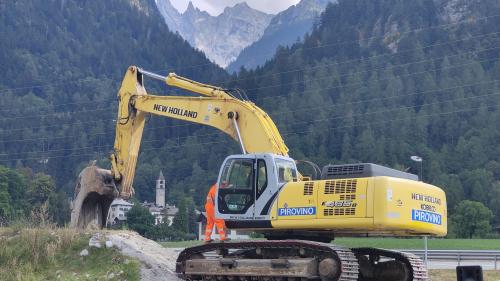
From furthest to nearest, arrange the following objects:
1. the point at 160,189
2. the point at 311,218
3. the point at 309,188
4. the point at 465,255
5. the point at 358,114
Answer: the point at 160,189 < the point at 358,114 < the point at 465,255 < the point at 309,188 < the point at 311,218

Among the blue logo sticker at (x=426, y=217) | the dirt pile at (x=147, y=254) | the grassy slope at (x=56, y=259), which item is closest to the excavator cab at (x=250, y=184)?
the blue logo sticker at (x=426, y=217)

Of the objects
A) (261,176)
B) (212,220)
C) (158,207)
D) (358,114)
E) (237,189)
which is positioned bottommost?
(212,220)

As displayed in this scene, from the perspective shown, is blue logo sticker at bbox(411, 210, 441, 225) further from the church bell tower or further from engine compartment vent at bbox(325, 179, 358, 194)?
the church bell tower

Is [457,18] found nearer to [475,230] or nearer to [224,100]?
[475,230]

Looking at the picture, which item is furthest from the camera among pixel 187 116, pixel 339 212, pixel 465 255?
pixel 465 255

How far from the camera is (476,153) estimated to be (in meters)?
121

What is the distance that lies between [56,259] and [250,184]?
663cm

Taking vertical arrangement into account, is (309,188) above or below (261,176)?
below

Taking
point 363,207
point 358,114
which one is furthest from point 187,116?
point 358,114

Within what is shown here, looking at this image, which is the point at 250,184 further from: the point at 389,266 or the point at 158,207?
the point at 158,207

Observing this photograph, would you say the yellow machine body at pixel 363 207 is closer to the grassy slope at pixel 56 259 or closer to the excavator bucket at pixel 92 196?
the grassy slope at pixel 56 259

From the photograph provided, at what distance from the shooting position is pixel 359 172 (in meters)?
14.2

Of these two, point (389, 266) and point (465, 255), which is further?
point (465, 255)

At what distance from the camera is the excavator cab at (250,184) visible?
48.0 ft
